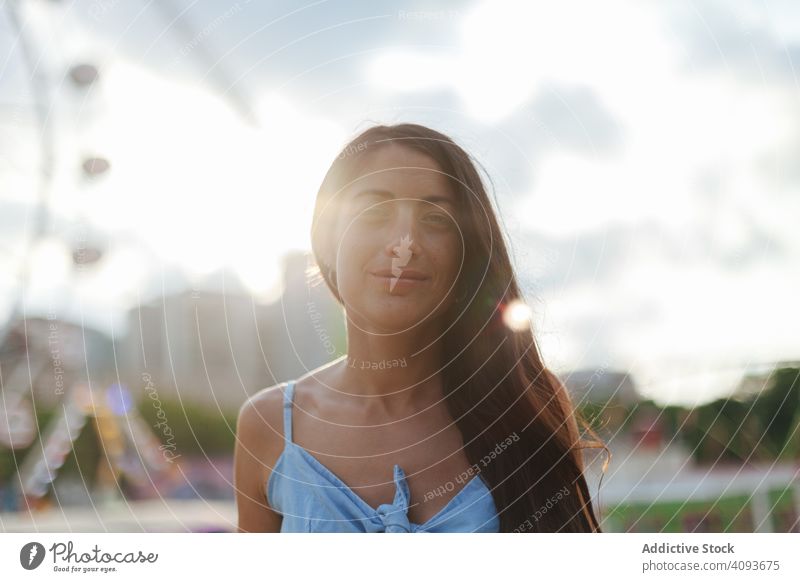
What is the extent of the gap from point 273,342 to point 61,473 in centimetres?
29

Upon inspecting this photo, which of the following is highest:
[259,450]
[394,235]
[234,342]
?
A: [394,235]

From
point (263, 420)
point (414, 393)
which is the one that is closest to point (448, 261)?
point (414, 393)

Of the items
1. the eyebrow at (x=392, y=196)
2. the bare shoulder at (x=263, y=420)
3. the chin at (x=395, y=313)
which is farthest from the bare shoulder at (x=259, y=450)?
the eyebrow at (x=392, y=196)

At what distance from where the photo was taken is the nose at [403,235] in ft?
2.77

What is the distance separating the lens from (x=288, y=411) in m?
0.87

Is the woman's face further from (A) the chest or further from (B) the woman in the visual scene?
(A) the chest

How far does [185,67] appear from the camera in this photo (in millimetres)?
912

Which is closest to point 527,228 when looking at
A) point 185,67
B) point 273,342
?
point 273,342

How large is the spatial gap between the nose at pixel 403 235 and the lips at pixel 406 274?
Answer: 2cm

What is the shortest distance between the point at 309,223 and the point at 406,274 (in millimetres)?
125

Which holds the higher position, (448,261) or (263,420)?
(448,261)

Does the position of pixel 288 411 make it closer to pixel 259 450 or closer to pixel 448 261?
pixel 259 450

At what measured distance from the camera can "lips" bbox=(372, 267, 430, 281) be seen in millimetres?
848

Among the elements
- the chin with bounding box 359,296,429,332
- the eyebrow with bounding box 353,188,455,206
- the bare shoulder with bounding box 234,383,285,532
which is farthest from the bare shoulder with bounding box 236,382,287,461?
the eyebrow with bounding box 353,188,455,206
